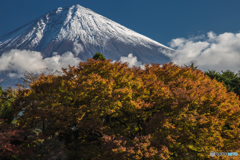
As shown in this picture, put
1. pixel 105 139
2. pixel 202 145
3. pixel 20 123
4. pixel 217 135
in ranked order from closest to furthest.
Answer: pixel 105 139 < pixel 202 145 < pixel 217 135 < pixel 20 123

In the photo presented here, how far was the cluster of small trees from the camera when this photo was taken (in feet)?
39.1

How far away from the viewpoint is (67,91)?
14.8m

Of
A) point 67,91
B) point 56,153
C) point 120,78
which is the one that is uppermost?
point 120,78

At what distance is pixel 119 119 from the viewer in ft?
51.8

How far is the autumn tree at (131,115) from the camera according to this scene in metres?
11.9

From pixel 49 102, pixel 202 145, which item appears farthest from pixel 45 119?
pixel 202 145

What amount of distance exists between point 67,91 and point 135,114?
634 centimetres

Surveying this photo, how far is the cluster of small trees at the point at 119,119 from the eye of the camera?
1191cm

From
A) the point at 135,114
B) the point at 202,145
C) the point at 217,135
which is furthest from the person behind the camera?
the point at 135,114

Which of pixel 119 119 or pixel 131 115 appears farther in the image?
pixel 119 119

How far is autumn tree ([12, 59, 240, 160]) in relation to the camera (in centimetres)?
1190

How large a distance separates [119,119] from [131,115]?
1.72m

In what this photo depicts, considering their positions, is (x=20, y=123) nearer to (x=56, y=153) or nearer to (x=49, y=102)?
(x=49, y=102)

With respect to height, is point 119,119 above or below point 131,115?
below
